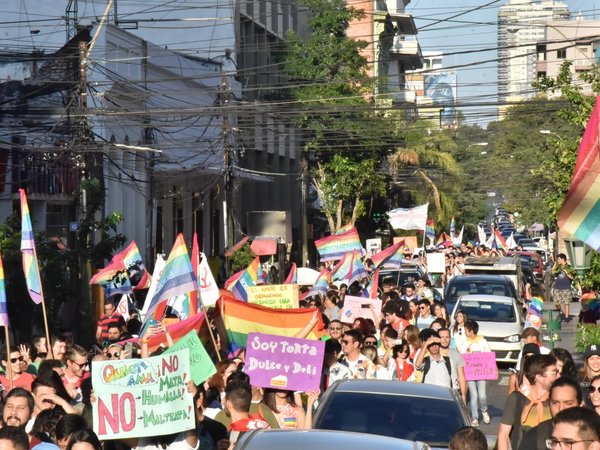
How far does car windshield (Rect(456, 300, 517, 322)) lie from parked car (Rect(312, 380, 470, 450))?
14652 mm

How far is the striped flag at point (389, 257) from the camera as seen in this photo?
29047 mm

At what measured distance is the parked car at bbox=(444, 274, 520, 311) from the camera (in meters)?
27.3

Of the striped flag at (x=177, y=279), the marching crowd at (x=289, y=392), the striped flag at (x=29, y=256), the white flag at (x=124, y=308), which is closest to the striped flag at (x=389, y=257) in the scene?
the white flag at (x=124, y=308)

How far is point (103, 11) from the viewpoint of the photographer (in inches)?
1613

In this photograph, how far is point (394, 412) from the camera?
966 cm

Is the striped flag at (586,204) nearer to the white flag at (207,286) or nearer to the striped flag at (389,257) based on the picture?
the white flag at (207,286)

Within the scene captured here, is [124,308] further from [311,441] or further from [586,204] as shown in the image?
[311,441]

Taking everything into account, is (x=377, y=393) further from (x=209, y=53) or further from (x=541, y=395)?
(x=209, y=53)

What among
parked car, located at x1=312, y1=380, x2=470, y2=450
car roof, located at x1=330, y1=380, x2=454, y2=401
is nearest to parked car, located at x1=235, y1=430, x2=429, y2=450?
parked car, located at x1=312, y1=380, x2=470, y2=450

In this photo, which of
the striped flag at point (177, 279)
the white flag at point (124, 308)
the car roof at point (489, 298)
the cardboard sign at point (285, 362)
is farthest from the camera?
the car roof at point (489, 298)

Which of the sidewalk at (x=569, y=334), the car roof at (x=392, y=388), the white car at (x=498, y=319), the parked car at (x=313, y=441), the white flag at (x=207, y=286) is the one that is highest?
the parked car at (x=313, y=441)

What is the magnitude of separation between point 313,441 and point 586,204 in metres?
3.91

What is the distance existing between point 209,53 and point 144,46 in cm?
1136

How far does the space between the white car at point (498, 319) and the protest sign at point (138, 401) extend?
587 inches
